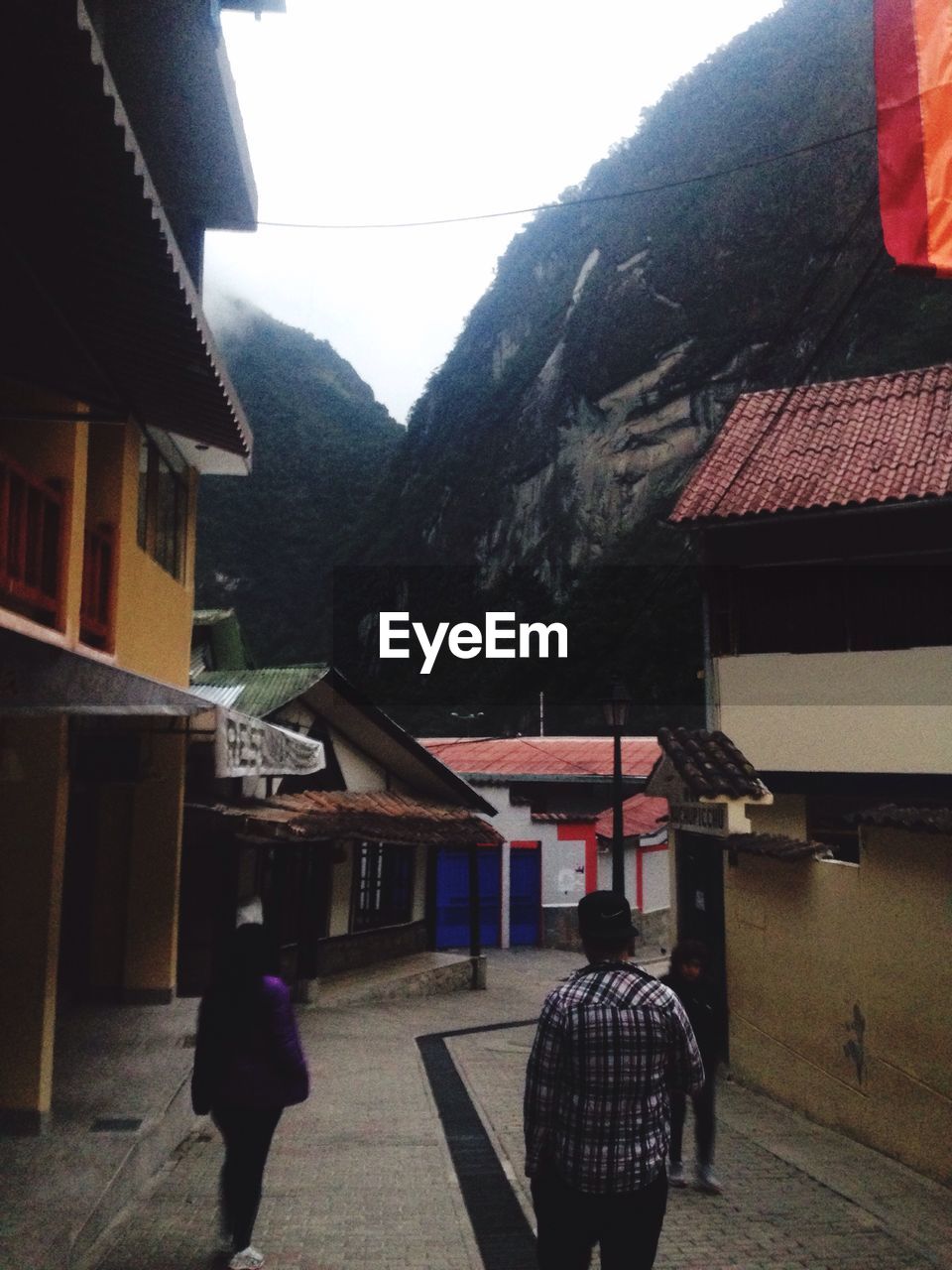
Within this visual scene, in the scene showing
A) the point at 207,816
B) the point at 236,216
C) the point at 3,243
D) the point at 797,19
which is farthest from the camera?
the point at 797,19

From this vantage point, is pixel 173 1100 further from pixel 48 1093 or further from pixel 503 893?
pixel 503 893

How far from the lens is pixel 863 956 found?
25.0 ft

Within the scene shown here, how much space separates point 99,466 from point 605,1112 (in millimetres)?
6953

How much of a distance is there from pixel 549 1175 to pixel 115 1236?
297cm

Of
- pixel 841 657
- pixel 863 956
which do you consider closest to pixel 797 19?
pixel 841 657

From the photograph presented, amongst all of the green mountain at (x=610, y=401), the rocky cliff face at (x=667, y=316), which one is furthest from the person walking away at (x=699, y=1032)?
the rocky cliff face at (x=667, y=316)

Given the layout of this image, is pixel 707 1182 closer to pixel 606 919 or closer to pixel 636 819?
pixel 606 919

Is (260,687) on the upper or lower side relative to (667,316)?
lower

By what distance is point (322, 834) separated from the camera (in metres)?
12.6

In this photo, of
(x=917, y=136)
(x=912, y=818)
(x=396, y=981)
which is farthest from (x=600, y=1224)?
(x=396, y=981)

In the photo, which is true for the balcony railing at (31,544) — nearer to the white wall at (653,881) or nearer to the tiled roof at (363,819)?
the tiled roof at (363,819)

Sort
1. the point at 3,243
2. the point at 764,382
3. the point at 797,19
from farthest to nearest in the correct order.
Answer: the point at 797,19
the point at 764,382
the point at 3,243

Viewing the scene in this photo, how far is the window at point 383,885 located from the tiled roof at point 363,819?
0.98 meters

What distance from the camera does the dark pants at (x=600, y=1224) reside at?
126 inches
